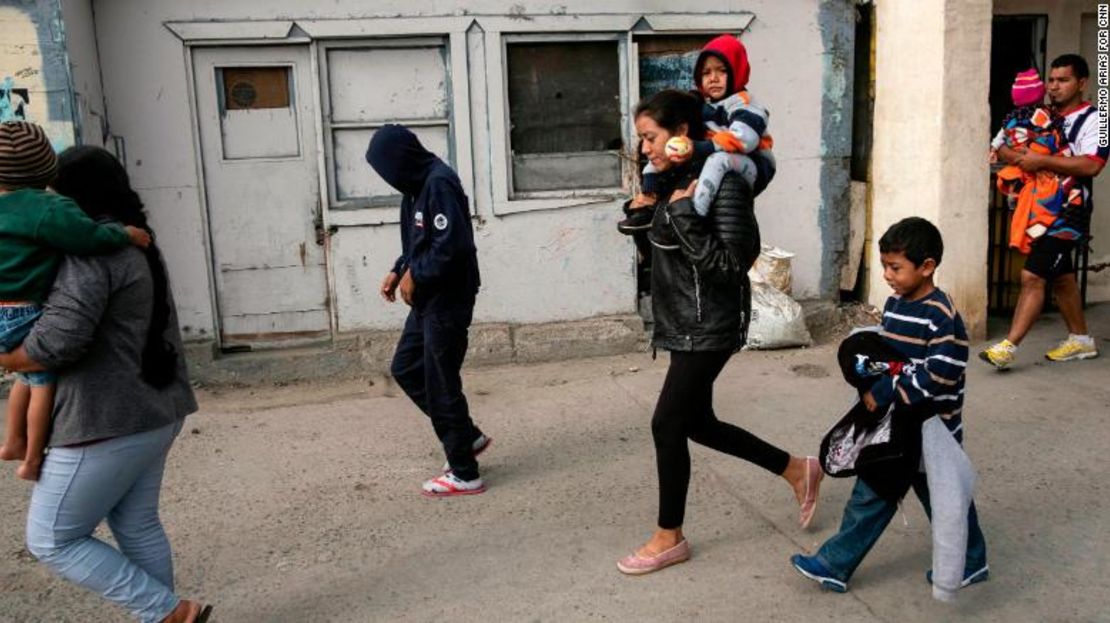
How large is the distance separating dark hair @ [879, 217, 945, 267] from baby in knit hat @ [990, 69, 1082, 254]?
335 centimetres

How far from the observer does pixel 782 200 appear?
7.12 metres

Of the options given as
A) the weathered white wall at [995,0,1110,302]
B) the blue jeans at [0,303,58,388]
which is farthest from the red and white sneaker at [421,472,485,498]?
the weathered white wall at [995,0,1110,302]

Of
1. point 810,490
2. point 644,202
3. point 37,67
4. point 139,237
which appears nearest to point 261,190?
point 37,67

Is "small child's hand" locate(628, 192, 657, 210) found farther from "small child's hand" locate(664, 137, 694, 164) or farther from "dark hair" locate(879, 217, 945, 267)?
"dark hair" locate(879, 217, 945, 267)

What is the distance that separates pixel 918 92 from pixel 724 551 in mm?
4136

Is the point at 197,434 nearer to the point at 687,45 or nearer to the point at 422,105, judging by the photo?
the point at 422,105

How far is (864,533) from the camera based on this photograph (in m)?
3.35

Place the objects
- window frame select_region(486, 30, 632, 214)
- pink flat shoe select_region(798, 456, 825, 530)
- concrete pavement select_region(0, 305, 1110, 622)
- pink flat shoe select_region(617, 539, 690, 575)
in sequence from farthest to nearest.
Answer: window frame select_region(486, 30, 632, 214) → pink flat shoe select_region(798, 456, 825, 530) → pink flat shoe select_region(617, 539, 690, 575) → concrete pavement select_region(0, 305, 1110, 622)

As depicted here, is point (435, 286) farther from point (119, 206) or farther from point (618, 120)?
point (618, 120)

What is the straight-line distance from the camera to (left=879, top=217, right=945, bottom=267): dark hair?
3.08 m

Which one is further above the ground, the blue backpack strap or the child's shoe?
the blue backpack strap

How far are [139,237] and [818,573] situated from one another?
252 cm

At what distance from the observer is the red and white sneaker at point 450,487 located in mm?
4523

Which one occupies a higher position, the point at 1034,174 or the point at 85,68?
the point at 85,68
